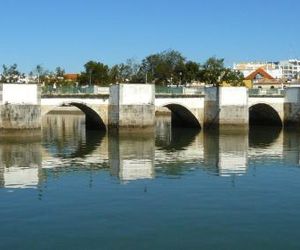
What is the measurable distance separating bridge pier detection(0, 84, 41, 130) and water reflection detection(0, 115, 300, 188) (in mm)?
818

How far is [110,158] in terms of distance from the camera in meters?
30.9

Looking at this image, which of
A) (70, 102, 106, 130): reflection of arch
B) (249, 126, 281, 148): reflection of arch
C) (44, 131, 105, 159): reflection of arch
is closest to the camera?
(44, 131, 105, 159): reflection of arch

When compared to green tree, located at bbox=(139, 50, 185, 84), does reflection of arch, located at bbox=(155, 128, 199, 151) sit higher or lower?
lower

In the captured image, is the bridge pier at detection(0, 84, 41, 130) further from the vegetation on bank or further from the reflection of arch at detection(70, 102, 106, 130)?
the vegetation on bank

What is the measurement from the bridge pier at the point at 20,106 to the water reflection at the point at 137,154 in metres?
0.82

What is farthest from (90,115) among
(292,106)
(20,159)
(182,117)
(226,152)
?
(292,106)

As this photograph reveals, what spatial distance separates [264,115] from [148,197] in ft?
138

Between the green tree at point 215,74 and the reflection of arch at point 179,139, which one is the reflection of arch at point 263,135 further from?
the green tree at point 215,74

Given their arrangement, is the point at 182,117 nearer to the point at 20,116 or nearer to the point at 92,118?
the point at 92,118

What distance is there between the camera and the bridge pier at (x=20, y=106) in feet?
131

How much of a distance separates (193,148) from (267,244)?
899 inches

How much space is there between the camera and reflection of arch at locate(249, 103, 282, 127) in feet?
187

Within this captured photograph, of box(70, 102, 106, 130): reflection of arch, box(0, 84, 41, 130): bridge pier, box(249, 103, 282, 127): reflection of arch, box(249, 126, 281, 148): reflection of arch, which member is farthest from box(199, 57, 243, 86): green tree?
box(0, 84, 41, 130): bridge pier

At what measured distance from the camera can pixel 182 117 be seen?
185 ft
